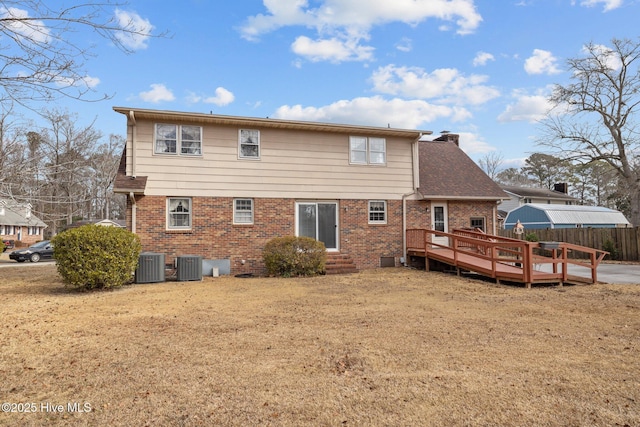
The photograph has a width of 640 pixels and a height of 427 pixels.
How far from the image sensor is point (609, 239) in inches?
773

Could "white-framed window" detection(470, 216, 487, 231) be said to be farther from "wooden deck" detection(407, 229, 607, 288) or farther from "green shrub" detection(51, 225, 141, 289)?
"green shrub" detection(51, 225, 141, 289)

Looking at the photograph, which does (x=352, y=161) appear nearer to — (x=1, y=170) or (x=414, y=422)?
(x=1, y=170)

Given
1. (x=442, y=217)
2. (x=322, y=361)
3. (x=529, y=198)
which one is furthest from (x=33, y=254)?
(x=529, y=198)

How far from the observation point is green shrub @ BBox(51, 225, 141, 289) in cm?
871

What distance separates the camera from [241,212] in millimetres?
12906

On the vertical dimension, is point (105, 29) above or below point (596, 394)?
above

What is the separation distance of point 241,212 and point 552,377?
34.4ft

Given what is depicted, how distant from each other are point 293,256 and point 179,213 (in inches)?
154

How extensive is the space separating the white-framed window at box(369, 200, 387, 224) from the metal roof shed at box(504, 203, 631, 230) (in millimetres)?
18775

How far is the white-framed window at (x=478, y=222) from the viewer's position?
1559cm

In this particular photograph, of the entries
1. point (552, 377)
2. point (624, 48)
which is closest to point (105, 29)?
point (552, 377)

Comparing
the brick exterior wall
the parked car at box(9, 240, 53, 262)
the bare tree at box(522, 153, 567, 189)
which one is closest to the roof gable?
the brick exterior wall

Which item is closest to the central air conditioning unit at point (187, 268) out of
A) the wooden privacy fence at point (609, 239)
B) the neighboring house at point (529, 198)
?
the wooden privacy fence at point (609, 239)

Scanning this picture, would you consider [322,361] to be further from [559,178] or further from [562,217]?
[559,178]
